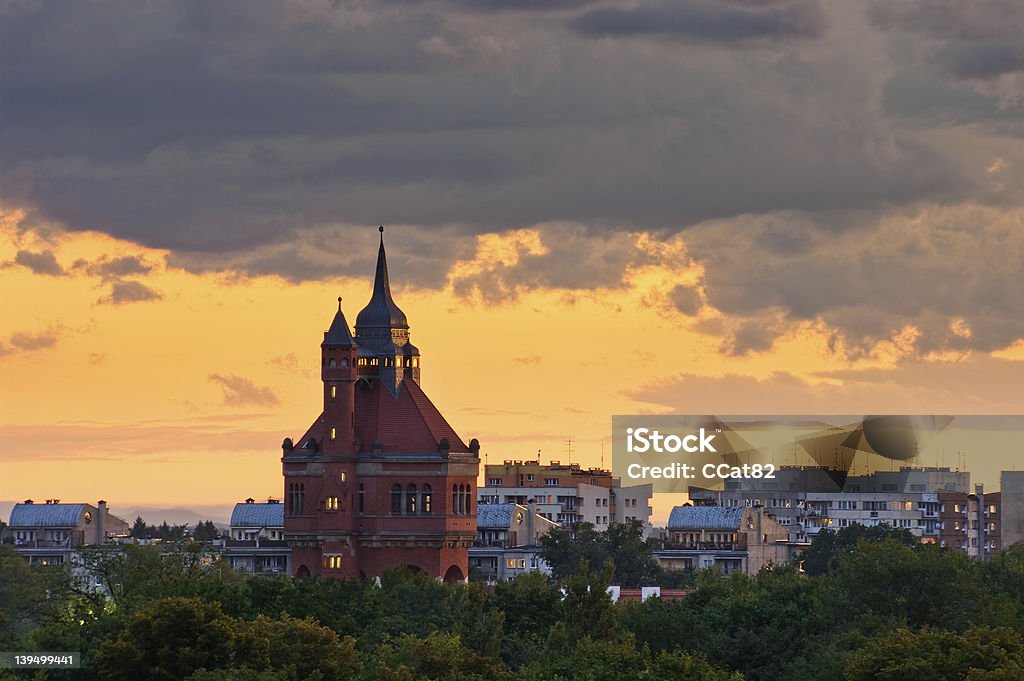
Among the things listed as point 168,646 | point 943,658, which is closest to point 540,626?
point 943,658

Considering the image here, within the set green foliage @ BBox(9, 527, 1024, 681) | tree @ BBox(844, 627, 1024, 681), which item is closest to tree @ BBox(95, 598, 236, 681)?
green foliage @ BBox(9, 527, 1024, 681)

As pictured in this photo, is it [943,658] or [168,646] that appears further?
[943,658]

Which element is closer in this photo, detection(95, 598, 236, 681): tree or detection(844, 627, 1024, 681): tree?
detection(95, 598, 236, 681): tree

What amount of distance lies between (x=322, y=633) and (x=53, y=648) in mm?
12859

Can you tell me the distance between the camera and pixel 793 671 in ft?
510

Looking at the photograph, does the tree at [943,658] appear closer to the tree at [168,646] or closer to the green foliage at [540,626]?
the green foliage at [540,626]

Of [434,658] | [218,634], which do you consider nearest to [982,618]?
[434,658]

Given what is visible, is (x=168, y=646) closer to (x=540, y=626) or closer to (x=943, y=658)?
(x=943, y=658)

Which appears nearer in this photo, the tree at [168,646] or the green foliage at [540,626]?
the tree at [168,646]

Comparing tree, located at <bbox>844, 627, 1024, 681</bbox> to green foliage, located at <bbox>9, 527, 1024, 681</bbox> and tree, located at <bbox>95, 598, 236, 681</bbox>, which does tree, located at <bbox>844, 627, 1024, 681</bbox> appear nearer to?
green foliage, located at <bbox>9, 527, 1024, 681</bbox>

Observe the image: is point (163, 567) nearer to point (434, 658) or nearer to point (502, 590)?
point (502, 590)

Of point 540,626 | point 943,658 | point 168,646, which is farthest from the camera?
point 540,626

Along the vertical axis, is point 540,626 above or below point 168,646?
above

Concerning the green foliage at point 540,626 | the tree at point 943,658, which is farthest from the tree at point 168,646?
the tree at point 943,658
